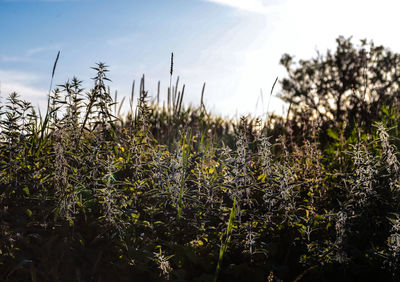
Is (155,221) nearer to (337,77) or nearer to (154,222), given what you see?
(154,222)

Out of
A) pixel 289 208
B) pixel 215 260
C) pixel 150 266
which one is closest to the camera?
pixel 150 266

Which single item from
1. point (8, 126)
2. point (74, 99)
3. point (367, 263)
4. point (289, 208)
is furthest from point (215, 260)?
point (8, 126)

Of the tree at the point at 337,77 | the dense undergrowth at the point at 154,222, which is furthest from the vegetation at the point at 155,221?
the tree at the point at 337,77

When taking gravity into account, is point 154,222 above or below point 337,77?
below

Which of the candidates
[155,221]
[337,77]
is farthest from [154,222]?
[337,77]

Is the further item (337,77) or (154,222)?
(337,77)

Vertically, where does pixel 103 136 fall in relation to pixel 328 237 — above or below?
above

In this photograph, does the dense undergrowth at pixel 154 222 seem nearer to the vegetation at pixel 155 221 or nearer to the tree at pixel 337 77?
the vegetation at pixel 155 221

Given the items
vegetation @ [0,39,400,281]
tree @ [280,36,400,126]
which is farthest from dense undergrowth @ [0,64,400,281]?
tree @ [280,36,400,126]

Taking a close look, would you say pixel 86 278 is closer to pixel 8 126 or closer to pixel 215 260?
pixel 215 260

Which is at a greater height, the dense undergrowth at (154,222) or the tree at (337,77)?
the tree at (337,77)

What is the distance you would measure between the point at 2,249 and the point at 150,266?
864 mm

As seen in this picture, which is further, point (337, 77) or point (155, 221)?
point (337, 77)

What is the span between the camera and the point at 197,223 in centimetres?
249
